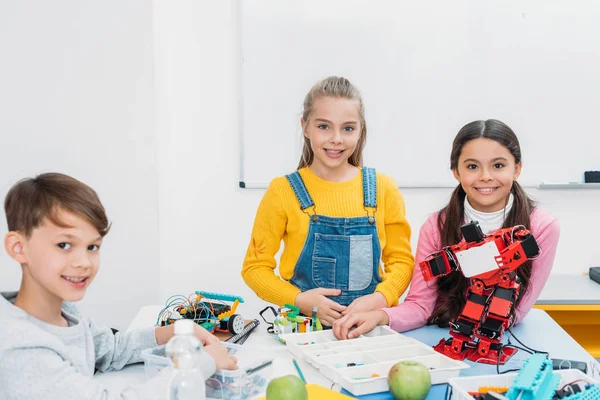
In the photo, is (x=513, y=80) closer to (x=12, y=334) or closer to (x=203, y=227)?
(x=203, y=227)

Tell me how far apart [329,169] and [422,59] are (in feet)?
4.23

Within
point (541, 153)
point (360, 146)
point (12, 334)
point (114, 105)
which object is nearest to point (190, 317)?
point (12, 334)

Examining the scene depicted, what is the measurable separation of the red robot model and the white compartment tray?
11 cm

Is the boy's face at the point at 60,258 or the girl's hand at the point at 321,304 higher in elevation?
the boy's face at the point at 60,258

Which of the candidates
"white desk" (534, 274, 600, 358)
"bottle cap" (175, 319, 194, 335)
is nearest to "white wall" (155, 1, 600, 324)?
"white desk" (534, 274, 600, 358)

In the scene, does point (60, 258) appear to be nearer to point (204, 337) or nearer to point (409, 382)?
point (204, 337)

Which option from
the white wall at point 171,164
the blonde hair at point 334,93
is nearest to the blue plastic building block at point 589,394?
the blonde hair at point 334,93

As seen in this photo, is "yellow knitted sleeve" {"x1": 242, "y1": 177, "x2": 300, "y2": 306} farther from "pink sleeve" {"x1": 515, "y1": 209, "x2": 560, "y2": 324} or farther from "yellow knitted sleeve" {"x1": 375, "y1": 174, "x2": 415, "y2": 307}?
"pink sleeve" {"x1": 515, "y1": 209, "x2": 560, "y2": 324}

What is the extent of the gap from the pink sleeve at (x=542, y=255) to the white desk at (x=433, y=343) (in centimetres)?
7

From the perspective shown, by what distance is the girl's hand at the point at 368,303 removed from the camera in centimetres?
164

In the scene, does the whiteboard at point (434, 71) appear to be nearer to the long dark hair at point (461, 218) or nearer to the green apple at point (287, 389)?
the long dark hair at point (461, 218)

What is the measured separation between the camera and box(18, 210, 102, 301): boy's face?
1115 mm

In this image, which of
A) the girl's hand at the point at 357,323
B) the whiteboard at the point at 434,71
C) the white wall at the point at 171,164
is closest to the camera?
the girl's hand at the point at 357,323

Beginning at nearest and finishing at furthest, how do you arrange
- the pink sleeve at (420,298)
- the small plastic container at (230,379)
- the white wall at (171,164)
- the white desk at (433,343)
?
the small plastic container at (230,379) < the white desk at (433,343) < the pink sleeve at (420,298) < the white wall at (171,164)
